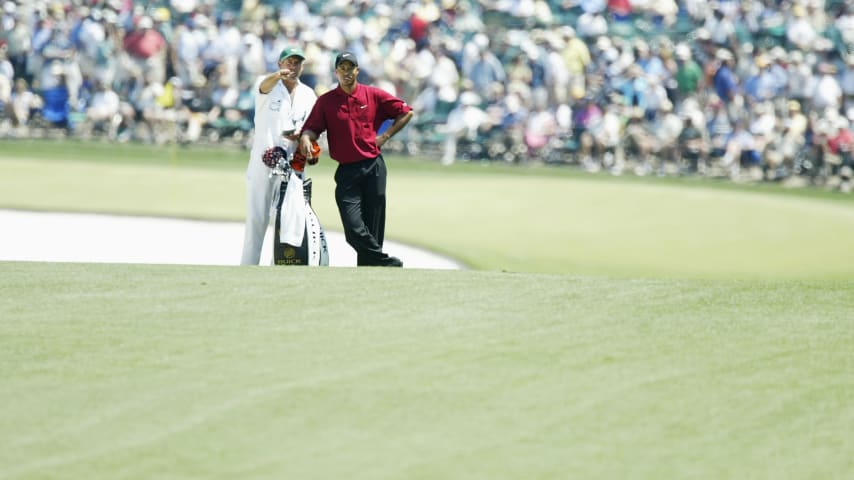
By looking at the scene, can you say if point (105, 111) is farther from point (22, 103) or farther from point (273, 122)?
point (273, 122)

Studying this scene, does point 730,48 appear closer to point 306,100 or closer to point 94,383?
point 306,100

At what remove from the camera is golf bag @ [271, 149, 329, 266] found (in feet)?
38.8

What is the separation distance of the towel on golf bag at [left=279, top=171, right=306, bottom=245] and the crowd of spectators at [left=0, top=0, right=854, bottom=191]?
533 inches

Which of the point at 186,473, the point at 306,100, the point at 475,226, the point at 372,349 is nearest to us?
the point at 186,473

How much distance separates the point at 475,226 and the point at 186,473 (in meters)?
13.2

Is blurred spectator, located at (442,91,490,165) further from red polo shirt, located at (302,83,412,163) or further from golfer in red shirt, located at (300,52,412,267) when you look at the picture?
red polo shirt, located at (302,83,412,163)

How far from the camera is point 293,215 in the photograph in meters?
11.8

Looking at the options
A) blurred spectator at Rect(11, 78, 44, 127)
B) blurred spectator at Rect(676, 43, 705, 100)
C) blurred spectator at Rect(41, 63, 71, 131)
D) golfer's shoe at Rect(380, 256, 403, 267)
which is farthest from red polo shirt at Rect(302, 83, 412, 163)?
blurred spectator at Rect(11, 78, 44, 127)

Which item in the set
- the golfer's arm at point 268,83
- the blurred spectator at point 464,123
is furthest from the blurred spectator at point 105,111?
the golfer's arm at point 268,83

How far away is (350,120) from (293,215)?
868 millimetres

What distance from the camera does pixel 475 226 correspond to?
19.2m

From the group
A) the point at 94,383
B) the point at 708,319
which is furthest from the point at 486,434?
the point at 708,319

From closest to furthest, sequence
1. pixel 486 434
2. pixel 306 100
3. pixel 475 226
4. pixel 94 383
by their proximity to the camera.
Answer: pixel 486 434, pixel 94 383, pixel 306 100, pixel 475 226

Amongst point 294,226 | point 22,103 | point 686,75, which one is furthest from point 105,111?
point 294,226
